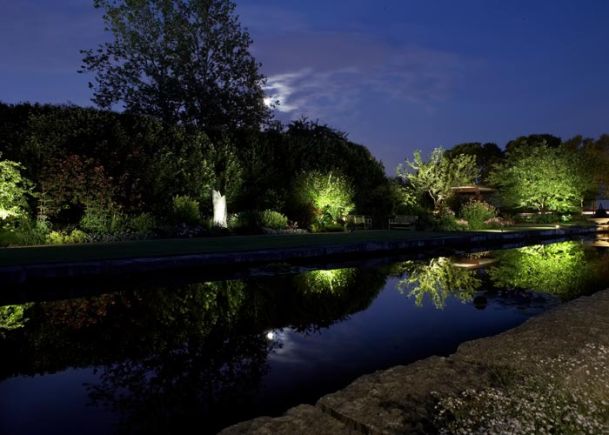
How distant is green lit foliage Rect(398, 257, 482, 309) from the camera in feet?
28.7

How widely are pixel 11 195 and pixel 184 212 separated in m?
6.55

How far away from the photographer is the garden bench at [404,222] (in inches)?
1078

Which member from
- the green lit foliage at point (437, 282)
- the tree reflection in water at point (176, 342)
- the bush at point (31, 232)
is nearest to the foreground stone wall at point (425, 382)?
the tree reflection in water at point (176, 342)

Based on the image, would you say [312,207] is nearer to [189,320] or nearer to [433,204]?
[433,204]

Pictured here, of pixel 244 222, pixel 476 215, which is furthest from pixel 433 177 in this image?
pixel 244 222

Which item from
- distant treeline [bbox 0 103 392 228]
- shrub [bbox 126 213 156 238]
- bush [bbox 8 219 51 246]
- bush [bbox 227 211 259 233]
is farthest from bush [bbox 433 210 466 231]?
bush [bbox 8 219 51 246]

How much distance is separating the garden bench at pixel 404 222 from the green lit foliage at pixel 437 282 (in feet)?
46.2

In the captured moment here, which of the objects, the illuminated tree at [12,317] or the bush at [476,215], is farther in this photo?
the bush at [476,215]

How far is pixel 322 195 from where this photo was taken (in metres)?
24.7

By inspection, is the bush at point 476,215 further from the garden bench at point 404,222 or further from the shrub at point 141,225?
the shrub at point 141,225

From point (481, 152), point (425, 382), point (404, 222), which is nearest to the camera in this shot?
point (425, 382)

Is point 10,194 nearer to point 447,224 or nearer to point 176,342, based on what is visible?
point 176,342

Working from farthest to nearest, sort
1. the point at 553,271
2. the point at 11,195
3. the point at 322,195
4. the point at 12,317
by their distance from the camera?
the point at 322,195 → the point at 11,195 → the point at 553,271 → the point at 12,317

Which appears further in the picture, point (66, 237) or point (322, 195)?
point (322, 195)
